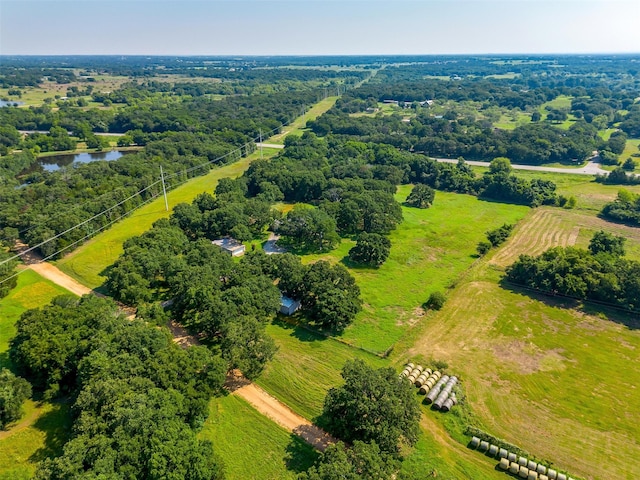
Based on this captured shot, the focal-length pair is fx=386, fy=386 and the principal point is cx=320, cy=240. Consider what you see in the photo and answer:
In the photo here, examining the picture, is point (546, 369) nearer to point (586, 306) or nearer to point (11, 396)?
point (586, 306)

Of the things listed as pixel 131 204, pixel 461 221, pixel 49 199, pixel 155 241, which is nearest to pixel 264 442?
pixel 155 241

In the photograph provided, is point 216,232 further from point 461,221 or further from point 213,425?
point 461,221

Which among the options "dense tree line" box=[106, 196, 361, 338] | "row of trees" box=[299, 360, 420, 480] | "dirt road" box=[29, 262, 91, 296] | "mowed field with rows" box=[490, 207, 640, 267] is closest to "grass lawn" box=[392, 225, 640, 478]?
"row of trees" box=[299, 360, 420, 480]

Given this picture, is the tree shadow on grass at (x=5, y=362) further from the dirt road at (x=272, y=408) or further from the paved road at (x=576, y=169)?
the paved road at (x=576, y=169)

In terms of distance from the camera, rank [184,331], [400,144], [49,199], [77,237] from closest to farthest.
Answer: [184,331]
[77,237]
[49,199]
[400,144]

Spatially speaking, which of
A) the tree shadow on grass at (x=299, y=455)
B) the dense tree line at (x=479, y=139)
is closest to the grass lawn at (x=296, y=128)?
the dense tree line at (x=479, y=139)

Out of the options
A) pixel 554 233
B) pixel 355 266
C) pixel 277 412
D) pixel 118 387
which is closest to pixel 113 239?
pixel 355 266

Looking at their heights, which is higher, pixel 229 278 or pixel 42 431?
pixel 229 278

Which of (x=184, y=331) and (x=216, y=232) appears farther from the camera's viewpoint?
(x=216, y=232)
